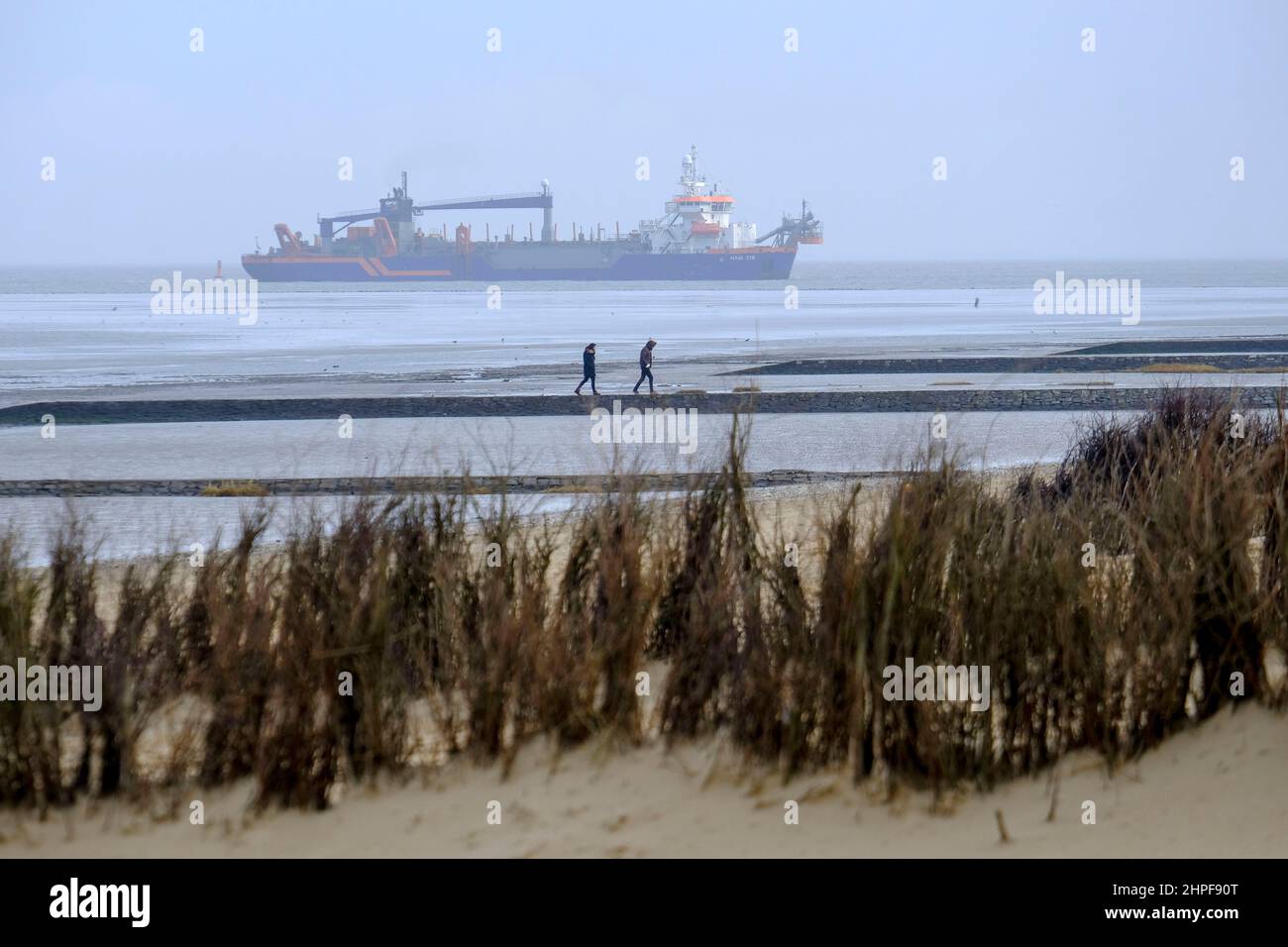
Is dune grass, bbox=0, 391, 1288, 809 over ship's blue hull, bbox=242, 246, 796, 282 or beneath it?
beneath

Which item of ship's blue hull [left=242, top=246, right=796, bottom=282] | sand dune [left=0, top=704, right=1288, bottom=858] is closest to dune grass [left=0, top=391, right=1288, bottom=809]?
sand dune [left=0, top=704, right=1288, bottom=858]

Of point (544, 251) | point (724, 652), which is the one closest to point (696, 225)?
point (544, 251)

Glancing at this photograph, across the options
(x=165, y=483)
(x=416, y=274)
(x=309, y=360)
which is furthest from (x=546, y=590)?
(x=416, y=274)

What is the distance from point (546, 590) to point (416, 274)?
105m

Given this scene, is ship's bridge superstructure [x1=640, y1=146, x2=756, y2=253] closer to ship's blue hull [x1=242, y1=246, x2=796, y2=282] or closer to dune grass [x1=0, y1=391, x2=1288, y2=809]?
ship's blue hull [x1=242, y1=246, x2=796, y2=282]

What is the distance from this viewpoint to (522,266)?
4237 inches

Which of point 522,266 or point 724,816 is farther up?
point 522,266

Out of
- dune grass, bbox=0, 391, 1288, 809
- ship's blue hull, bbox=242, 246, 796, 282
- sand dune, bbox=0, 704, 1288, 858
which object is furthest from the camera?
ship's blue hull, bbox=242, 246, 796, 282

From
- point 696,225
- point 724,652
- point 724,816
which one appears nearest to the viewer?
point 724,816

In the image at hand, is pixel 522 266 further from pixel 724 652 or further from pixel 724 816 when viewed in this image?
pixel 724 816

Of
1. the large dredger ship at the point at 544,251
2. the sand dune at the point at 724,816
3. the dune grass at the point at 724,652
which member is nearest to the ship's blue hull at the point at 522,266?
the large dredger ship at the point at 544,251

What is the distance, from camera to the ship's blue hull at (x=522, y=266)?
10312 cm

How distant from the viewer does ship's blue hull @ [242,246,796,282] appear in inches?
4060

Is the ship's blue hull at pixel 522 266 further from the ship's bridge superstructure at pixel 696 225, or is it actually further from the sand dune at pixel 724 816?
the sand dune at pixel 724 816
